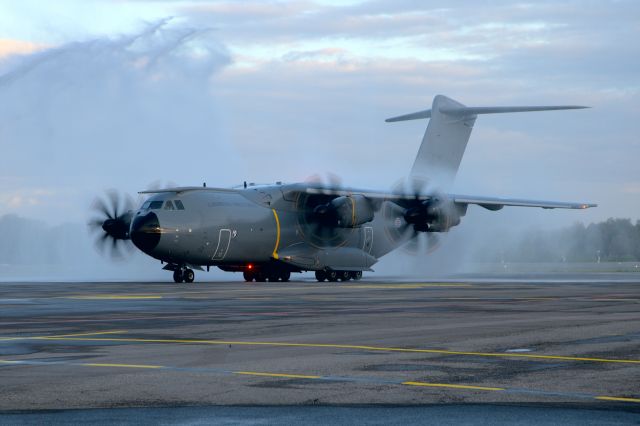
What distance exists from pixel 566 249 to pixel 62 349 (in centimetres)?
6296

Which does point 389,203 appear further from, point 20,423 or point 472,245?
point 20,423

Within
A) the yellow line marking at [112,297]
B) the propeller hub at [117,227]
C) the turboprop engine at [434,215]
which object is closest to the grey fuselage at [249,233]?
the propeller hub at [117,227]

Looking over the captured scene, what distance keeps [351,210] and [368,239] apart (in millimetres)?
5131

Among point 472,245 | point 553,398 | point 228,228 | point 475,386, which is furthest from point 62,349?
point 472,245

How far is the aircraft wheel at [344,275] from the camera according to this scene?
5909cm

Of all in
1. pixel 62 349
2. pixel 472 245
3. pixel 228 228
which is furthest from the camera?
pixel 472 245

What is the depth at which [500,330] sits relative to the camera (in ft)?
63.2

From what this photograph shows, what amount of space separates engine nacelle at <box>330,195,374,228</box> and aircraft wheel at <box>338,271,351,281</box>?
4.11 m

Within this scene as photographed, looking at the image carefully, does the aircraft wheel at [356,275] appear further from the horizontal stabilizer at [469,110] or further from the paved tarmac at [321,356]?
the paved tarmac at [321,356]

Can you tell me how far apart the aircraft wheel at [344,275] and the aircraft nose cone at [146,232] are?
12880 millimetres

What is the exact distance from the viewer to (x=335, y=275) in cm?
5878

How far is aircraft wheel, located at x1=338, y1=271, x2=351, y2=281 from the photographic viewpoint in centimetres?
5909

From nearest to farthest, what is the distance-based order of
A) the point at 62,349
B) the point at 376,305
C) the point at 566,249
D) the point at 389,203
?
the point at 62,349, the point at 376,305, the point at 389,203, the point at 566,249

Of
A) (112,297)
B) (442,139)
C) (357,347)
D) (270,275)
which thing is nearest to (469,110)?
(442,139)
